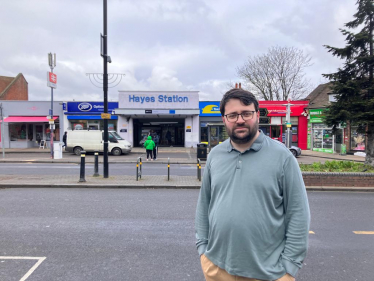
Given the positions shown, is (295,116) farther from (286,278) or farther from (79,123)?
(286,278)

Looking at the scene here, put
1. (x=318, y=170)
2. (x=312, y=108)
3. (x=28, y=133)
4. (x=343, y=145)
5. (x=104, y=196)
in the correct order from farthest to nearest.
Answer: (x=28, y=133), (x=312, y=108), (x=343, y=145), (x=318, y=170), (x=104, y=196)

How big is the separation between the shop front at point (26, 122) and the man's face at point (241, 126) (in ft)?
91.7

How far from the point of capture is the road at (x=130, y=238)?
3439 millimetres

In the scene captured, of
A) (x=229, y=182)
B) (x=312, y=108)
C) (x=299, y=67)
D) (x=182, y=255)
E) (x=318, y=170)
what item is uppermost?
(x=299, y=67)

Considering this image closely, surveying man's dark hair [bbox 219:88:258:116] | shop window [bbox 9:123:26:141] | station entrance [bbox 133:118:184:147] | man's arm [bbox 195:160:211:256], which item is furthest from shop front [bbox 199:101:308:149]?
man's dark hair [bbox 219:88:258:116]

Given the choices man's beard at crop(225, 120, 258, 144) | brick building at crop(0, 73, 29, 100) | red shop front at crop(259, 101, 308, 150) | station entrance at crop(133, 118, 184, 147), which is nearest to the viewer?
man's beard at crop(225, 120, 258, 144)

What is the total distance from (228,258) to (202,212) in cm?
45

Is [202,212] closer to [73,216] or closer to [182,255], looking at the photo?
[182,255]

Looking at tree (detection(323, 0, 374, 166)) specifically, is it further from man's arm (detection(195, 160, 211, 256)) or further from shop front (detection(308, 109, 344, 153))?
shop front (detection(308, 109, 344, 153))

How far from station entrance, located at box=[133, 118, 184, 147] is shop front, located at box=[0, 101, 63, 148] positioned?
7.53 metres

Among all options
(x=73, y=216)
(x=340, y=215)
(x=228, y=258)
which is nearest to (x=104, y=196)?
(x=73, y=216)

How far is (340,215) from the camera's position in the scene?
596 centimetres

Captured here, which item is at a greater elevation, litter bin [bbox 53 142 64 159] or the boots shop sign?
the boots shop sign

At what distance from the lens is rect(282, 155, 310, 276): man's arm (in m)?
1.72
